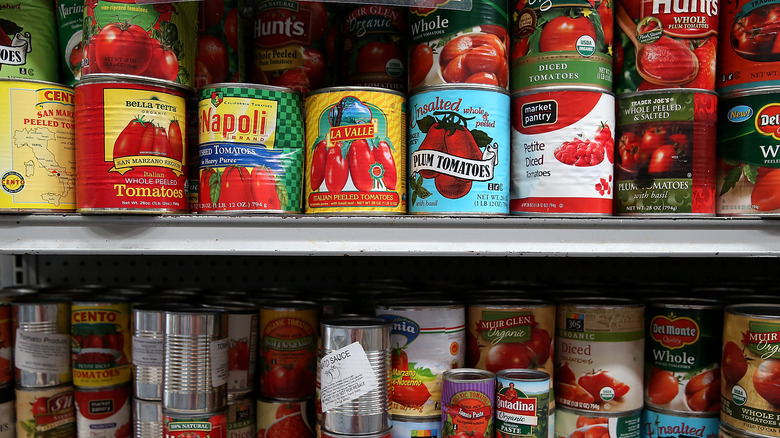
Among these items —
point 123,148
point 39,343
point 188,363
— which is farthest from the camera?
point 39,343

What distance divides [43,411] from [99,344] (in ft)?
0.71

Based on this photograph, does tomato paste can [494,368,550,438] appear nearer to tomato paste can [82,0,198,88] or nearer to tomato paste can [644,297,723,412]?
tomato paste can [644,297,723,412]

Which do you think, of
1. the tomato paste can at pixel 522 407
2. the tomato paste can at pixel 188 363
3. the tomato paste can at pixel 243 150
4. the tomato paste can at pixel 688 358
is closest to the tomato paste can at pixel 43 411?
the tomato paste can at pixel 188 363

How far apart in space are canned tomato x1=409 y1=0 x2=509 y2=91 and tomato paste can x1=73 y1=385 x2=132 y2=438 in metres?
1.08

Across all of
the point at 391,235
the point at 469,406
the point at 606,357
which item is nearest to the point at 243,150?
the point at 391,235

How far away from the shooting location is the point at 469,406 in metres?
1.08

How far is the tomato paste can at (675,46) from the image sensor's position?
1.12 metres

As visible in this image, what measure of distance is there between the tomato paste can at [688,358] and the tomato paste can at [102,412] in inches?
52.4

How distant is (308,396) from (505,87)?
0.86 meters

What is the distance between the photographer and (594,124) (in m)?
1.10

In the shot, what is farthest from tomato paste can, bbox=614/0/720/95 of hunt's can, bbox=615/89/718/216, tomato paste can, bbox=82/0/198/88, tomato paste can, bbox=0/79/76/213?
tomato paste can, bbox=0/79/76/213

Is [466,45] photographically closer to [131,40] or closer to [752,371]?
[131,40]

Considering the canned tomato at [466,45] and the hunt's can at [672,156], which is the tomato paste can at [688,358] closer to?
the hunt's can at [672,156]

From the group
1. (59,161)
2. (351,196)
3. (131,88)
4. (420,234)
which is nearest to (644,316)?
(420,234)
